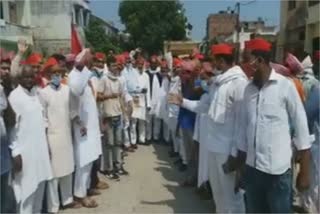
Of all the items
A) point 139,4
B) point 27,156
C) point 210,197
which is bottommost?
point 210,197

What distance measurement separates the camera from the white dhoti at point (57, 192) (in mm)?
5824

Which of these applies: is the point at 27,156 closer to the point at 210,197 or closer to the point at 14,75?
the point at 14,75

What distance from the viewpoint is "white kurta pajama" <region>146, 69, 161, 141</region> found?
434 inches

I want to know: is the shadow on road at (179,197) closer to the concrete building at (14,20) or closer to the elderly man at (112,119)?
the elderly man at (112,119)

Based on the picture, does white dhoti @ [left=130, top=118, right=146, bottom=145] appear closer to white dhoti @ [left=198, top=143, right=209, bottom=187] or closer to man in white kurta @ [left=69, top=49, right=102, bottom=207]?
Result: man in white kurta @ [left=69, top=49, right=102, bottom=207]

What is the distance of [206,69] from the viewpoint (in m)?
6.10

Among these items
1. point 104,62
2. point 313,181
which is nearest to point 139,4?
point 104,62

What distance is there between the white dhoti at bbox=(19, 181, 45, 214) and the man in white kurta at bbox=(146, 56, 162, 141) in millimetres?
5607

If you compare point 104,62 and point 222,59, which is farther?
point 104,62

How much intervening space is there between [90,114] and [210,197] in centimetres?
183

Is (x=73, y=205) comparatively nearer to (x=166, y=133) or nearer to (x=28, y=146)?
(x=28, y=146)

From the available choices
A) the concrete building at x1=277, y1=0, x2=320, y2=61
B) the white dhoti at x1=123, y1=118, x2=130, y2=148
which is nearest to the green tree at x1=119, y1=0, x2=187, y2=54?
the concrete building at x1=277, y1=0, x2=320, y2=61

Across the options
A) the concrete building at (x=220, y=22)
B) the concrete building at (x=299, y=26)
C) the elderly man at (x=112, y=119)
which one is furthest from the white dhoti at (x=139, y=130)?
the concrete building at (x=220, y=22)

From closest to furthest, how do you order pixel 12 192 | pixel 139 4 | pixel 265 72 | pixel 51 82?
pixel 265 72 < pixel 12 192 < pixel 51 82 < pixel 139 4
